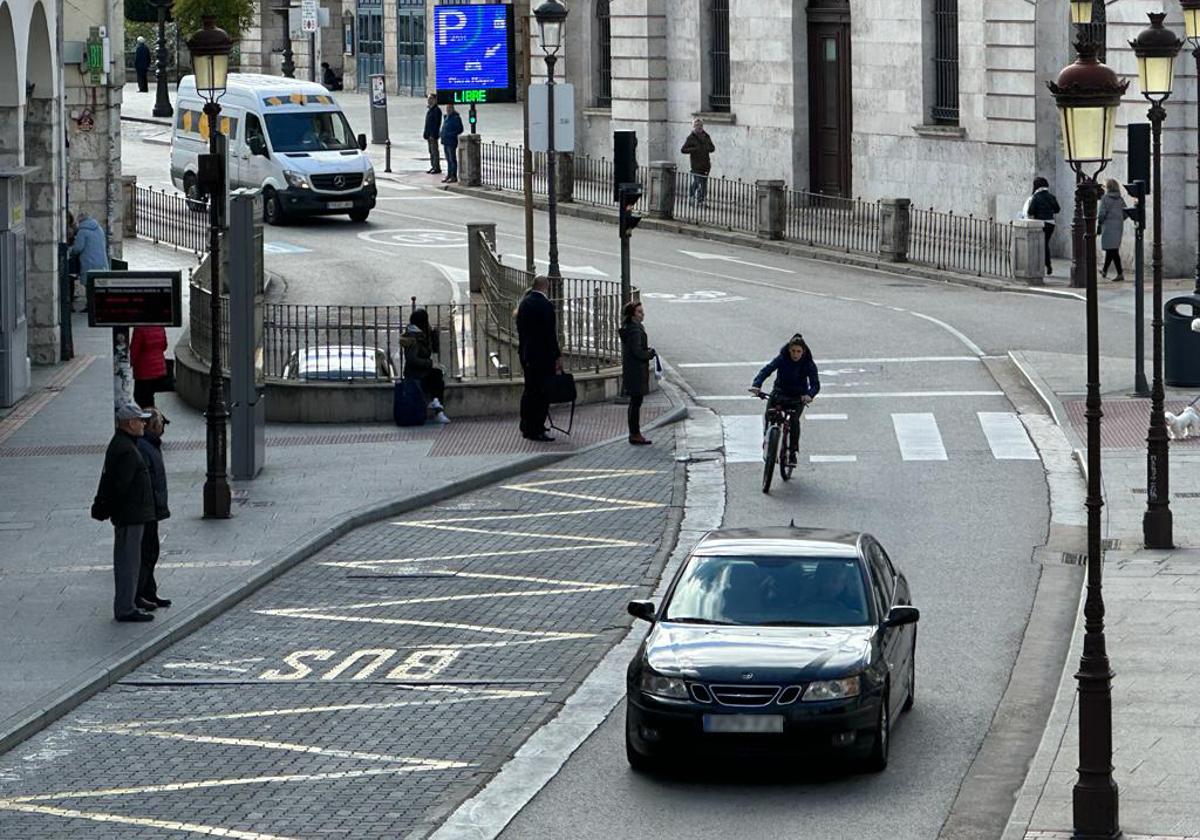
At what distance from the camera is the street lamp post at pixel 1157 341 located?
21.6 meters

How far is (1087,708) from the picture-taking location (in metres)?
13.2

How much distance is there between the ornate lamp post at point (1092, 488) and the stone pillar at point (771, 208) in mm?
30883

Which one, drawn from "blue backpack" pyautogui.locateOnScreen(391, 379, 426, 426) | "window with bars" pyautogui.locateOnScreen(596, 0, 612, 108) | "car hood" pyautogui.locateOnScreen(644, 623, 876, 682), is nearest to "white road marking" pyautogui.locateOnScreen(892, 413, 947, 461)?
"blue backpack" pyautogui.locateOnScreen(391, 379, 426, 426)

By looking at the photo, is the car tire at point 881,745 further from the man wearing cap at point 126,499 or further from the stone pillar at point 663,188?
the stone pillar at point 663,188

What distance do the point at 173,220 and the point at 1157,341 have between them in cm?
2643

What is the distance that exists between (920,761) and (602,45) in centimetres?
4536

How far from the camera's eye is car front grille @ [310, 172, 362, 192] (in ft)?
158

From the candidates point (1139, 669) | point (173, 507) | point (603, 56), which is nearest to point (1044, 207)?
point (603, 56)

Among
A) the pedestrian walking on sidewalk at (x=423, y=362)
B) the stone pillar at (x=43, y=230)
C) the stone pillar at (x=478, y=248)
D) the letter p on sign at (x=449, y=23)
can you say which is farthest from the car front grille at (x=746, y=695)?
the letter p on sign at (x=449, y=23)

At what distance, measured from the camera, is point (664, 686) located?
14469mm

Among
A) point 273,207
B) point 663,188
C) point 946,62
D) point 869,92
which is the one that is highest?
point 946,62

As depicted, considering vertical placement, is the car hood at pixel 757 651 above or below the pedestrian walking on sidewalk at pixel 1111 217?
below

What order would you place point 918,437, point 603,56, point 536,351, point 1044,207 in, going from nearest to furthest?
1. point 536,351
2. point 918,437
3. point 1044,207
4. point 603,56

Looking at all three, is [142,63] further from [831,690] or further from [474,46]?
[831,690]
